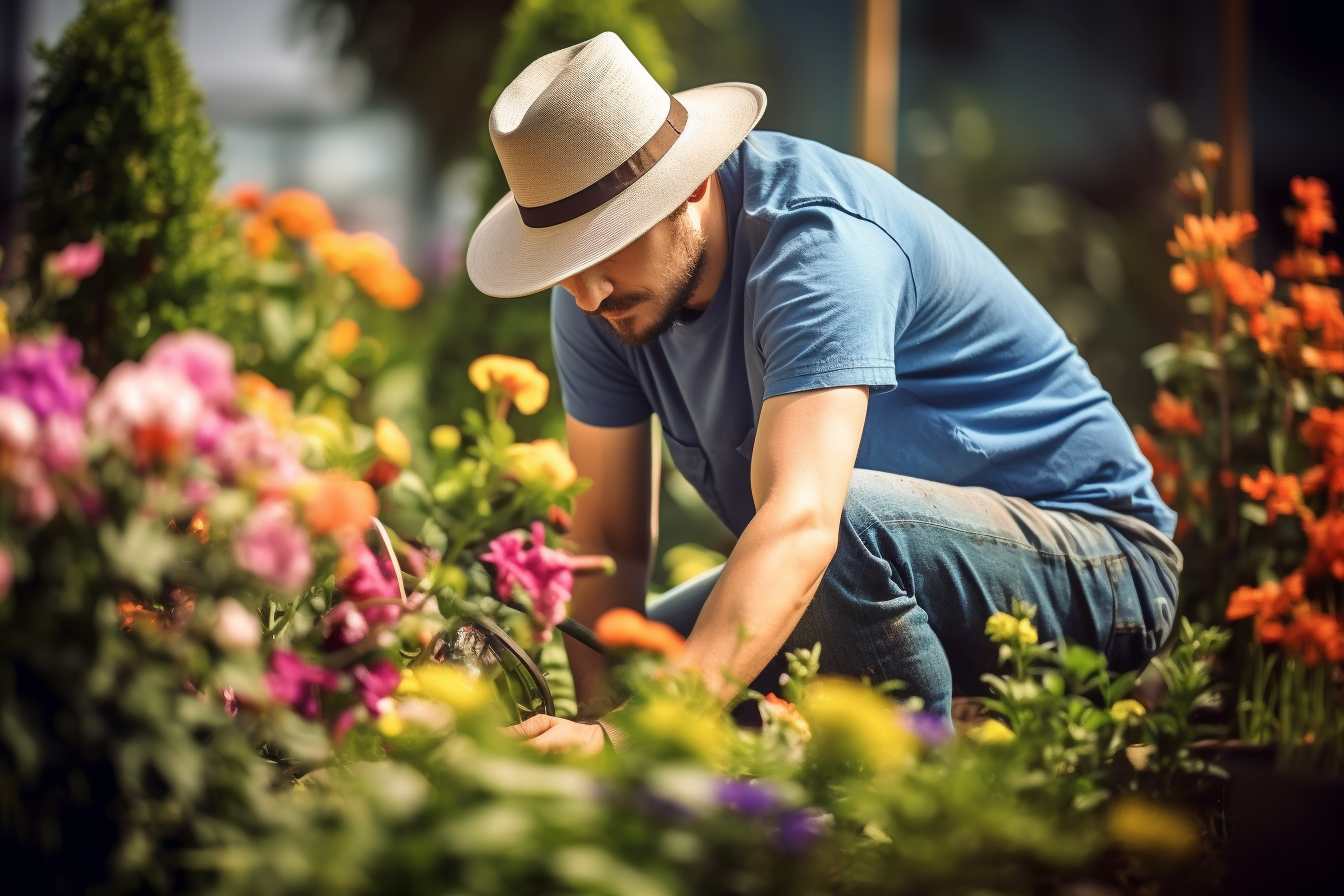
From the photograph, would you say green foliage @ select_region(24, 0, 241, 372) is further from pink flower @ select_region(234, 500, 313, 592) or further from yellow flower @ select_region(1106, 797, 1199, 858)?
yellow flower @ select_region(1106, 797, 1199, 858)

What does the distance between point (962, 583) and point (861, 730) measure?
2.97 ft

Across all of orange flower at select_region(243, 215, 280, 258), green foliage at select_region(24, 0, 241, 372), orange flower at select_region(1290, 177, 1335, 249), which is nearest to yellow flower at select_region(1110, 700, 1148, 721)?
orange flower at select_region(1290, 177, 1335, 249)

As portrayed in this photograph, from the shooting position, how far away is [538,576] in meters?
1.49

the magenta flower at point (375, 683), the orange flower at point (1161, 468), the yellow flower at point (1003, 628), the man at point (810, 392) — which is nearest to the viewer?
the magenta flower at point (375, 683)

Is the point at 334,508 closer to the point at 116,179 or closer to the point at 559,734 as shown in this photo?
the point at 559,734

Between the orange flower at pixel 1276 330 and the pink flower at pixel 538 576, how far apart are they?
1.61 metres

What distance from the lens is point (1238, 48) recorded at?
165 inches

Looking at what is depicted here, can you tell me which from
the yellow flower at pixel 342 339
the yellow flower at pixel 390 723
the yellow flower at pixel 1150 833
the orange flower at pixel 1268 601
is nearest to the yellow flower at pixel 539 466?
the yellow flower at pixel 390 723

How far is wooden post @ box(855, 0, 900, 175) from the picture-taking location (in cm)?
422

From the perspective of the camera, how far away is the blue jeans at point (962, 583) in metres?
1.75

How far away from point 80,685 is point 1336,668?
6.36ft

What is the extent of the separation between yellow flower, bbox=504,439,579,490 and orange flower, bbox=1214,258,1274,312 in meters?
1.49

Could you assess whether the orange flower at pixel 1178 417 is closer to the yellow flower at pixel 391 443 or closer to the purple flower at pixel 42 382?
the yellow flower at pixel 391 443

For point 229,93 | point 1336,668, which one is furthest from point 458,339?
point 229,93
